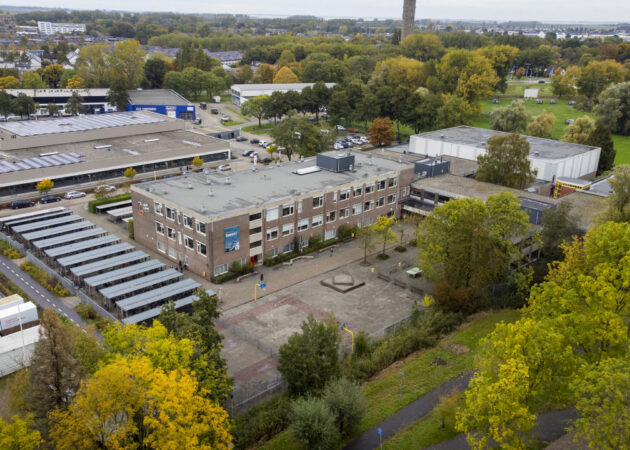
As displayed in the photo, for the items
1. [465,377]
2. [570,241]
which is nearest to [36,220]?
[465,377]

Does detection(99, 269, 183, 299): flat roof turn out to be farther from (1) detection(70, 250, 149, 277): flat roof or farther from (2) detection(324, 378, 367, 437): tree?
(2) detection(324, 378, 367, 437): tree

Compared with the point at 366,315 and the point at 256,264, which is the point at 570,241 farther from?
the point at 256,264

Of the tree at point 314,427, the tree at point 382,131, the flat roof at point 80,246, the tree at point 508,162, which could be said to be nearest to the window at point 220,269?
the flat roof at point 80,246

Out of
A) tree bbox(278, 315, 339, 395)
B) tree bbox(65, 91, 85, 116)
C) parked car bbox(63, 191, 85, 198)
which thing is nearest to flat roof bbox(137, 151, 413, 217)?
parked car bbox(63, 191, 85, 198)

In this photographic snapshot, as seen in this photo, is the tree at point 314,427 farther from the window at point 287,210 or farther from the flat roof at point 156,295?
the window at point 287,210

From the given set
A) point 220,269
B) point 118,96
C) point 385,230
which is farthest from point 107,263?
point 118,96

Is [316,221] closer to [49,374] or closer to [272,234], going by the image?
[272,234]

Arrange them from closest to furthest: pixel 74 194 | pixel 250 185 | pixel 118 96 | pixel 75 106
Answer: pixel 250 185 < pixel 74 194 < pixel 75 106 < pixel 118 96
